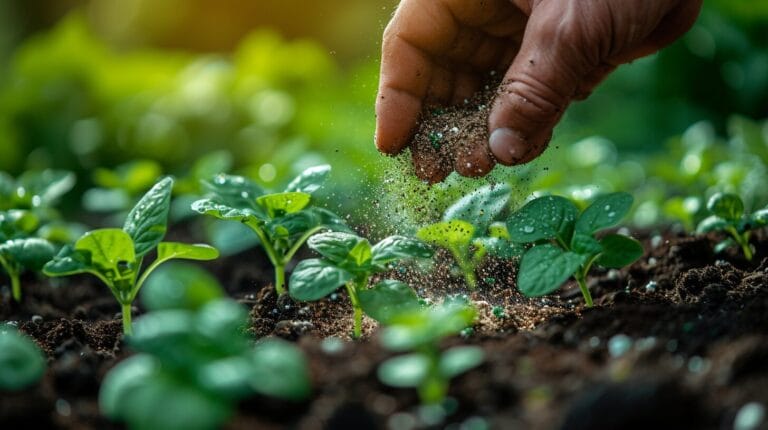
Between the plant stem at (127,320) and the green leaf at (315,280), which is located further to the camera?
the plant stem at (127,320)

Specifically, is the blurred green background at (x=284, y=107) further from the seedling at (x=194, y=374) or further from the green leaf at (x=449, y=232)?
the seedling at (x=194, y=374)

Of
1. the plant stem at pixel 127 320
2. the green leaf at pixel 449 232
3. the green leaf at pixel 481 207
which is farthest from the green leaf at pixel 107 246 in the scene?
the green leaf at pixel 481 207

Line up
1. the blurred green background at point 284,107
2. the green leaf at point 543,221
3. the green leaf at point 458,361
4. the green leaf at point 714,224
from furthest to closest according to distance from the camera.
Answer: the blurred green background at point 284,107 < the green leaf at point 714,224 < the green leaf at point 543,221 < the green leaf at point 458,361

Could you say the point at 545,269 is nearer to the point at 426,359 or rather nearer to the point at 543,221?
the point at 543,221

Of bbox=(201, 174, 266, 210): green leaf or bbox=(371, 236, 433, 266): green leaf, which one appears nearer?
bbox=(371, 236, 433, 266): green leaf

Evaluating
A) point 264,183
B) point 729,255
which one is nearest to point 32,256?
point 264,183

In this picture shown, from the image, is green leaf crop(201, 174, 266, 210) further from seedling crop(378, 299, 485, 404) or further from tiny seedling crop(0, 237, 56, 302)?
seedling crop(378, 299, 485, 404)

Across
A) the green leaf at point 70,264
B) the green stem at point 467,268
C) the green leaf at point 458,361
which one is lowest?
the green stem at point 467,268

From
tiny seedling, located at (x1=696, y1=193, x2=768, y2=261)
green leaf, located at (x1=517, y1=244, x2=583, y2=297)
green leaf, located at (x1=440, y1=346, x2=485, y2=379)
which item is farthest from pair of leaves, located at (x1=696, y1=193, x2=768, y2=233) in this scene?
green leaf, located at (x1=440, y1=346, x2=485, y2=379)
